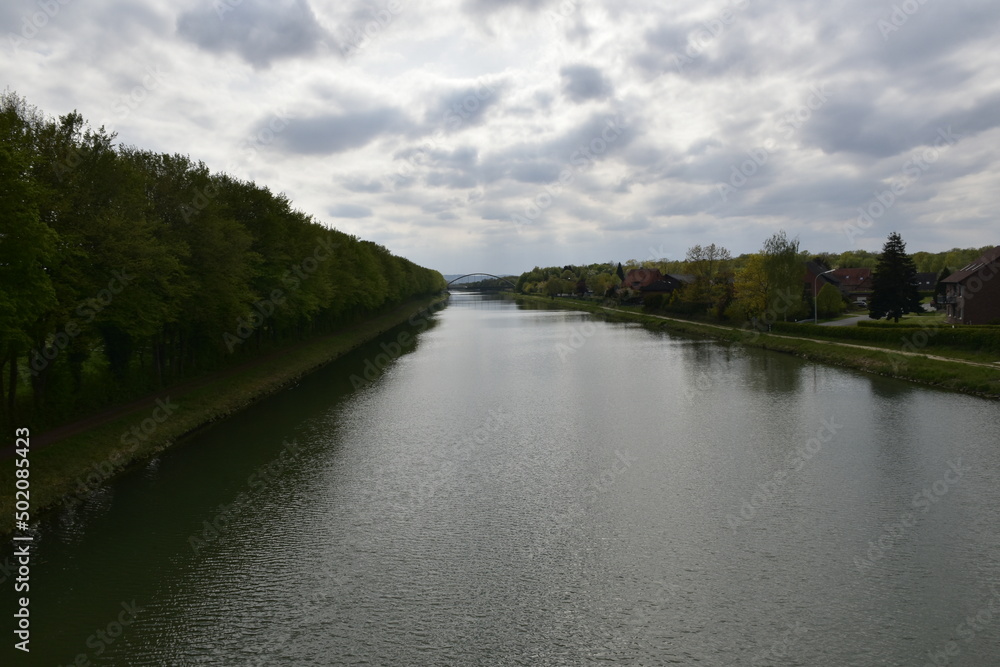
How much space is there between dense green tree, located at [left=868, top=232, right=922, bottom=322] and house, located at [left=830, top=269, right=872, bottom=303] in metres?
43.7

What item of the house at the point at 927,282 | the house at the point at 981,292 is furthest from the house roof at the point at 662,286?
the house at the point at 981,292

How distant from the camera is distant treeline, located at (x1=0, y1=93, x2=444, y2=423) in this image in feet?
65.4

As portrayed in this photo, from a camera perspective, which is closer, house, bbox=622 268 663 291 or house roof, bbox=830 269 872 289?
house roof, bbox=830 269 872 289

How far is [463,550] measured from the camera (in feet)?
54.3

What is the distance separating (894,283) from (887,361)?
24382 mm

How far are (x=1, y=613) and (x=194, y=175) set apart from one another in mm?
31006

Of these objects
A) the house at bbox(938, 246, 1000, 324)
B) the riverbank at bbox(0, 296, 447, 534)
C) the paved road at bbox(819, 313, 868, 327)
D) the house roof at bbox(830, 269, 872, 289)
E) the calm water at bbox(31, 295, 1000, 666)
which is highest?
the house roof at bbox(830, 269, 872, 289)

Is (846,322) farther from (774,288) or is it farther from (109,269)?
(109,269)

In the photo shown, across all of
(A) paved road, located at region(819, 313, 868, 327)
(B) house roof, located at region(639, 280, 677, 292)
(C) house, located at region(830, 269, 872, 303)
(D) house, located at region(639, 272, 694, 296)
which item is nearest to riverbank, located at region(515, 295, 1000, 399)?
(A) paved road, located at region(819, 313, 868, 327)

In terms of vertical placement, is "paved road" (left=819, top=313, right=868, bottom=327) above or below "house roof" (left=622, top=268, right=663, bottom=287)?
below

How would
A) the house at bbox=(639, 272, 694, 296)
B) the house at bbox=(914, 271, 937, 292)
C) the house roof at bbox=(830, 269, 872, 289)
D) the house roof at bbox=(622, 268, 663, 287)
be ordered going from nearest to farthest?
the house roof at bbox=(830, 269, 872, 289) → the house at bbox=(639, 272, 694, 296) → the house at bbox=(914, 271, 937, 292) → the house roof at bbox=(622, 268, 663, 287)

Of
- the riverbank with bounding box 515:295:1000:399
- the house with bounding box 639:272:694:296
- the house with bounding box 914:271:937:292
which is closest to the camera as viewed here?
the riverbank with bounding box 515:295:1000:399

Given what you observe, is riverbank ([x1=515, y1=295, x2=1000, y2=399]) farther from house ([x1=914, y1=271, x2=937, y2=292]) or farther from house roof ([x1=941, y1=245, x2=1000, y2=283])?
house ([x1=914, y1=271, x2=937, y2=292])

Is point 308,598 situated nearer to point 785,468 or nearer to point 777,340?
point 785,468
